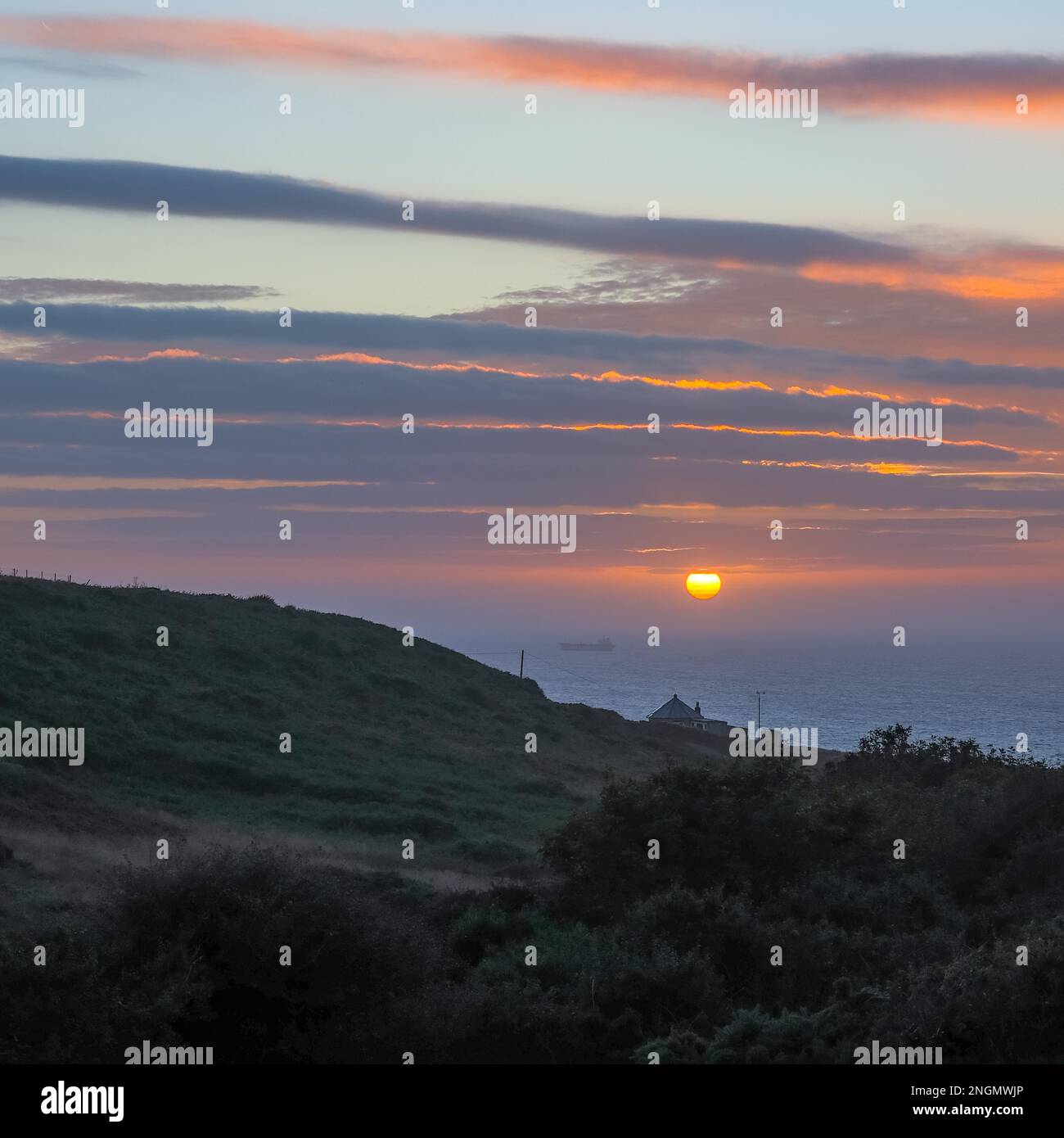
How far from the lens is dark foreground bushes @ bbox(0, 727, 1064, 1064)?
1180 centimetres

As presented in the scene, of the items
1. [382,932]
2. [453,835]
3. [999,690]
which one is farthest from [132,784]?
[999,690]

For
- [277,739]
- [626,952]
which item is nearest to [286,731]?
[277,739]

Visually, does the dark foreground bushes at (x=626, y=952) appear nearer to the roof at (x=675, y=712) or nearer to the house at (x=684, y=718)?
the house at (x=684, y=718)

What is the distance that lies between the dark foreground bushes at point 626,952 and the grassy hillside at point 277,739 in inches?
132

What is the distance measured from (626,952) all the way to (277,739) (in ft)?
109

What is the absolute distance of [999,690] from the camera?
17025 centimetres

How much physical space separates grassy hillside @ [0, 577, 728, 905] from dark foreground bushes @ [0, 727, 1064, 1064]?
11.0 ft

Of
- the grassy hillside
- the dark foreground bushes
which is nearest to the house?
the grassy hillside

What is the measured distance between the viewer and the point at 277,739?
46.8 m

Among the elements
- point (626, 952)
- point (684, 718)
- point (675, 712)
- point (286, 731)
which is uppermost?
point (675, 712)

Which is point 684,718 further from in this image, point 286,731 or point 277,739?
point 277,739

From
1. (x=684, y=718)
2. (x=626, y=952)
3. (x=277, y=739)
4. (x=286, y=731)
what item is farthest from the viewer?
(x=684, y=718)
